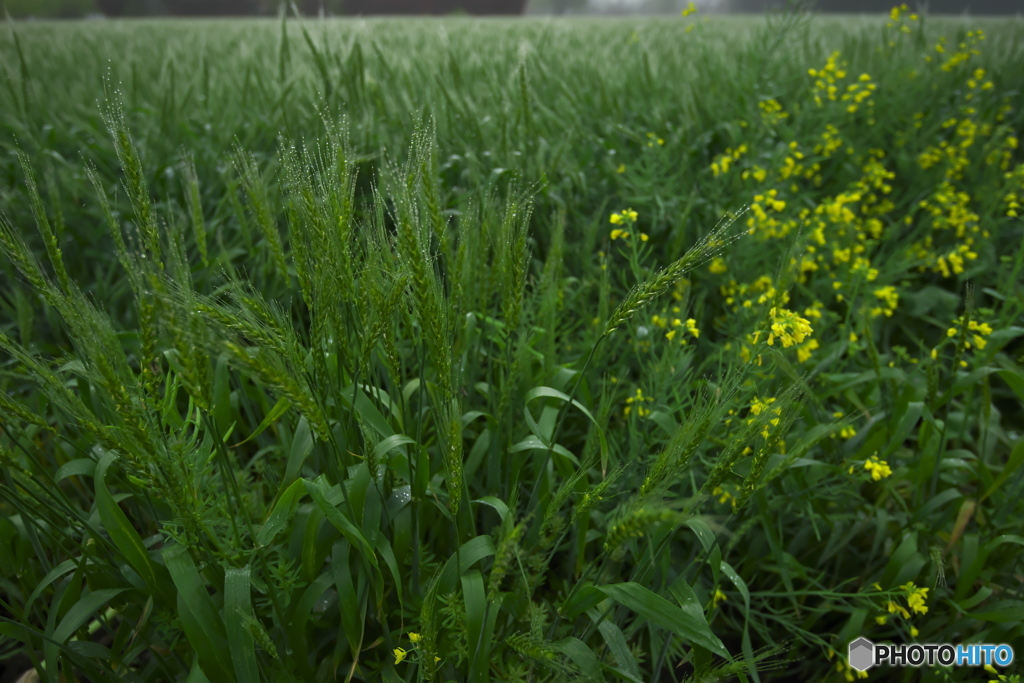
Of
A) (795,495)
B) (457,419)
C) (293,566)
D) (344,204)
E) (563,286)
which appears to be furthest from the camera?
(563,286)

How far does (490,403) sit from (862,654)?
2.98ft

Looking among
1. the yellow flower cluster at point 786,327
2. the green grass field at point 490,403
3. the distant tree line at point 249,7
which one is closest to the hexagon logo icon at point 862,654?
the green grass field at point 490,403

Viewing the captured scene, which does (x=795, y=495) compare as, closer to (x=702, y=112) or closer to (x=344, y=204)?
(x=344, y=204)

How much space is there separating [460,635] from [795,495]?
2.60 feet

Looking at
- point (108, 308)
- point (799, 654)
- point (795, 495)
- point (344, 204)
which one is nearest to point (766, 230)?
point (795, 495)

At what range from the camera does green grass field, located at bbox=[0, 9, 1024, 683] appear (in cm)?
89

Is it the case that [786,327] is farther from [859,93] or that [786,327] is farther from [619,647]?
[859,93]

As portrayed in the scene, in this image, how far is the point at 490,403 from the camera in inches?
51.7

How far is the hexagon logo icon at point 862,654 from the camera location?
130cm

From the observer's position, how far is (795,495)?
1395 mm

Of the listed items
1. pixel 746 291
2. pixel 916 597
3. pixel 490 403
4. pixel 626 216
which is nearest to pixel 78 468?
pixel 490 403

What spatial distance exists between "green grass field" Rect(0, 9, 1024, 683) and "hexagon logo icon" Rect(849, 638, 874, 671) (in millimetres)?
36

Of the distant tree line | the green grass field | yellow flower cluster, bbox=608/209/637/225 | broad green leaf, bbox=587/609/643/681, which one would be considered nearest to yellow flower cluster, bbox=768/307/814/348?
the green grass field

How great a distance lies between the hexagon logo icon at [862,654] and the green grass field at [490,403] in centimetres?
4
